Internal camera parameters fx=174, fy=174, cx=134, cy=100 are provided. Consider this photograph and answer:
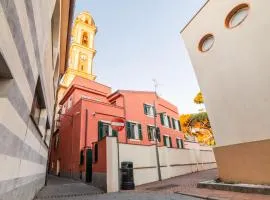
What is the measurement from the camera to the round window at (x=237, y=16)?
7.83m

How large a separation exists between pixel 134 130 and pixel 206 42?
450 inches

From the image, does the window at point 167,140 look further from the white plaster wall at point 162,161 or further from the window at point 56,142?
the window at point 56,142

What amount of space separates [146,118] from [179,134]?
7.59 metres

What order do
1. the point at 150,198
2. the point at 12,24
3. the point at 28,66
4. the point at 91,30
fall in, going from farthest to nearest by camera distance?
the point at 91,30, the point at 150,198, the point at 28,66, the point at 12,24

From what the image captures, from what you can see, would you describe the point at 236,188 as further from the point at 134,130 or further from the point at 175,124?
the point at 175,124

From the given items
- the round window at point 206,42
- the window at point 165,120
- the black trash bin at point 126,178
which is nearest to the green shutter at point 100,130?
the black trash bin at point 126,178

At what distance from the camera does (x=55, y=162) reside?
20.6 metres

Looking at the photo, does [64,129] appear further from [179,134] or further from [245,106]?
[245,106]

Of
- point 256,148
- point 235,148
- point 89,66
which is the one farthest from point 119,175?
point 89,66

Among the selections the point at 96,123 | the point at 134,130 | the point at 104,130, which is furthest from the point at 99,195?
the point at 134,130

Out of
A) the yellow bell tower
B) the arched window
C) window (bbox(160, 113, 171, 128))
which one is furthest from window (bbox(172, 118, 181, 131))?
the arched window

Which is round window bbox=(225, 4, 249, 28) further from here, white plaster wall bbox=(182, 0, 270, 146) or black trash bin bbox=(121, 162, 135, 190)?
black trash bin bbox=(121, 162, 135, 190)

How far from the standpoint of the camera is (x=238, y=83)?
7449mm

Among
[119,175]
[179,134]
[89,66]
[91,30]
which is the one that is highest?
[91,30]
